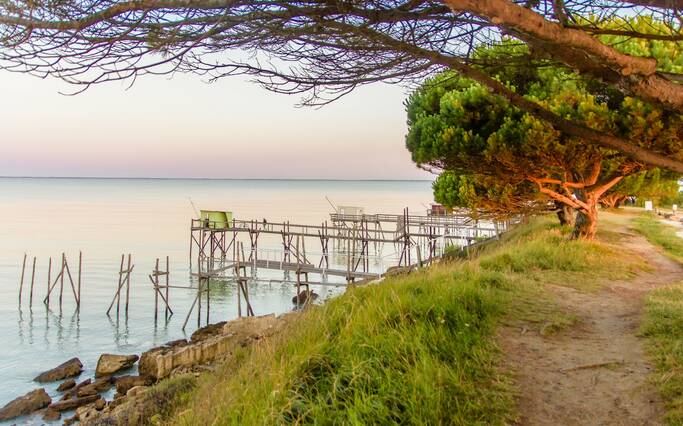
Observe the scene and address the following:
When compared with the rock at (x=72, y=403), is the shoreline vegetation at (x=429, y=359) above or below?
above

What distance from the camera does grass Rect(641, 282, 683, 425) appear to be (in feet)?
12.5

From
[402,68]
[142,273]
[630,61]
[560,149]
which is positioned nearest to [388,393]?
[630,61]

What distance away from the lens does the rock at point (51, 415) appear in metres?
10.8

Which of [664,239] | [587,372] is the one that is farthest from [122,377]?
[664,239]

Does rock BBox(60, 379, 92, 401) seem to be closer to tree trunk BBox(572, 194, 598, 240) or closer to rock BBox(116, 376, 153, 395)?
rock BBox(116, 376, 153, 395)

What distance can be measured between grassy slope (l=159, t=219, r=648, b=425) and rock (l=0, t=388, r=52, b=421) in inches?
338

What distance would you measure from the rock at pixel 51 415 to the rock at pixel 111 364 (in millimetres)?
Answer: 2613

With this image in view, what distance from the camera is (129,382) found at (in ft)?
40.4

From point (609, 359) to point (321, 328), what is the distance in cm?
286

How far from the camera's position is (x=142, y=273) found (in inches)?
1196

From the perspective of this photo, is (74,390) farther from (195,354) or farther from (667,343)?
(667,343)

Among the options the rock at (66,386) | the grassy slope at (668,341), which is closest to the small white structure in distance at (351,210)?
the rock at (66,386)

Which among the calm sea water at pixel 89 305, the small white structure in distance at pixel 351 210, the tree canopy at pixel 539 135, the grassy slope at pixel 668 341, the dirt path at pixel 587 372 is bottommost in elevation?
the calm sea water at pixel 89 305

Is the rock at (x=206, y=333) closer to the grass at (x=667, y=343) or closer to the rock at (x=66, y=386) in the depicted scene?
the rock at (x=66, y=386)
